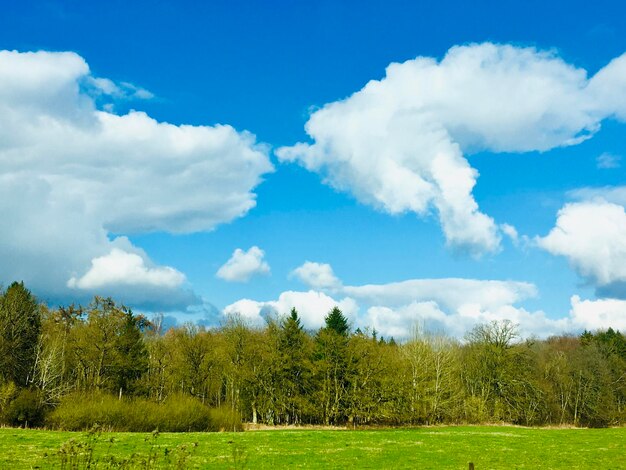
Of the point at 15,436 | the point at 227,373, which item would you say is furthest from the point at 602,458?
the point at 227,373

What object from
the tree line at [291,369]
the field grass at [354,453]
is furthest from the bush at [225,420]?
the field grass at [354,453]

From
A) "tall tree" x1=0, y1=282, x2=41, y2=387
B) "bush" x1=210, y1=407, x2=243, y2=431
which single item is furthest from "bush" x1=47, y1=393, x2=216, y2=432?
"tall tree" x1=0, y1=282, x2=41, y2=387

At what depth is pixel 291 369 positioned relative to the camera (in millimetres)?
89125

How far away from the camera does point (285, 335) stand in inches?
3612

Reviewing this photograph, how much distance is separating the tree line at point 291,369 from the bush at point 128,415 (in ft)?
66.2

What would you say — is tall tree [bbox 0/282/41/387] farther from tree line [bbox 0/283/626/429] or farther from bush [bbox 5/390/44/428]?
bush [bbox 5/390/44/428]

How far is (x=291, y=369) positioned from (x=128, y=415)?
37.4 metres

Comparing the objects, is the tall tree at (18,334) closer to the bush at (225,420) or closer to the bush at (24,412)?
the bush at (24,412)

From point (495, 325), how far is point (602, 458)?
70.1 metres

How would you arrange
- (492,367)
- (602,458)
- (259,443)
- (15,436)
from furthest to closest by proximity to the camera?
(492,367), (259,443), (15,436), (602,458)

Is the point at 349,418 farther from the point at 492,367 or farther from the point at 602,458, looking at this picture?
the point at 602,458

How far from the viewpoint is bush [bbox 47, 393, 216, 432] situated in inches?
2061

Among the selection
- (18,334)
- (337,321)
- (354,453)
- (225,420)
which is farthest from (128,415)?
(337,321)

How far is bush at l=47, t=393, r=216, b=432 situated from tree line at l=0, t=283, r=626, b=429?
794 inches
